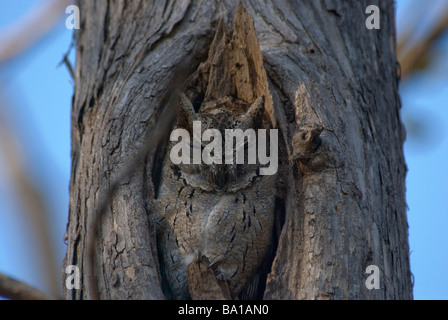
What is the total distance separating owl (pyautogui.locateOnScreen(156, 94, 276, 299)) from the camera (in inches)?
150

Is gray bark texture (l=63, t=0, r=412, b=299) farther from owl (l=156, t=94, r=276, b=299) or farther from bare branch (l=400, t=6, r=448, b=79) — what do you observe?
bare branch (l=400, t=6, r=448, b=79)

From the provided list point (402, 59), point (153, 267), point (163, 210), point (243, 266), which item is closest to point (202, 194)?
point (163, 210)

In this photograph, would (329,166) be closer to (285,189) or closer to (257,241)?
(285,189)

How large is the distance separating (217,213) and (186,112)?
75 centimetres

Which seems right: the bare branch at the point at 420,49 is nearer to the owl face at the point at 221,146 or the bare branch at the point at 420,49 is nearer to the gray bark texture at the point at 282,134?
the gray bark texture at the point at 282,134

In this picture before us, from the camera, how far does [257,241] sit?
151 inches

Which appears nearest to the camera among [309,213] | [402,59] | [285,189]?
[309,213]

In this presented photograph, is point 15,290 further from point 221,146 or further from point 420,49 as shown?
point 420,49

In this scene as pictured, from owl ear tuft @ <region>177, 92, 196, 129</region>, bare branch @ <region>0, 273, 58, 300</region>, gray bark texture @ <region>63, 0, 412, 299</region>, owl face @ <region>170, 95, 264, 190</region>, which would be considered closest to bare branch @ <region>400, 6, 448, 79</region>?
gray bark texture @ <region>63, 0, 412, 299</region>

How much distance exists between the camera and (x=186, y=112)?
4098 millimetres

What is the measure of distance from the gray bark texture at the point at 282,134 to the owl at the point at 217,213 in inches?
3.6

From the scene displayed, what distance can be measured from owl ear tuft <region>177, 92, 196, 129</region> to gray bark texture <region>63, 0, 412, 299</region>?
0.20 m

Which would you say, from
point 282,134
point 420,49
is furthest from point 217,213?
point 420,49

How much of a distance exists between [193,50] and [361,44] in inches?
46.0
